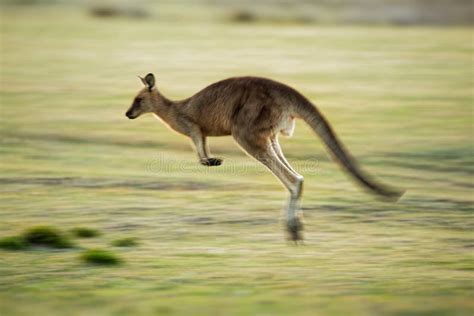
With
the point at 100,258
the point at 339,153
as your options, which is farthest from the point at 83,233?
the point at 339,153

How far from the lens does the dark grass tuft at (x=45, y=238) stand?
1011 cm

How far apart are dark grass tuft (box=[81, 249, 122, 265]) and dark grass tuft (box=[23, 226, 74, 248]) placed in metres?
0.72

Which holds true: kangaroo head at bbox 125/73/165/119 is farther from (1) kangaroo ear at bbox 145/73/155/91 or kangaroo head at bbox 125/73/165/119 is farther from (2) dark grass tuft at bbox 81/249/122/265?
(2) dark grass tuft at bbox 81/249/122/265

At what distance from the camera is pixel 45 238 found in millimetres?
10133

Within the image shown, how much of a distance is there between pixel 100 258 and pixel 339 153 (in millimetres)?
2198

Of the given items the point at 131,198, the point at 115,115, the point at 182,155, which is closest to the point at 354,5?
the point at 115,115

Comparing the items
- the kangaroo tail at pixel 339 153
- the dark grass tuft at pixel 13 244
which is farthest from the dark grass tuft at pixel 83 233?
the kangaroo tail at pixel 339 153

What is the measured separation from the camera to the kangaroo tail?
8617mm

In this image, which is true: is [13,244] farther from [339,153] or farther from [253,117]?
[339,153]

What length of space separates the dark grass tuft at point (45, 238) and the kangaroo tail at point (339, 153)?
2564 mm

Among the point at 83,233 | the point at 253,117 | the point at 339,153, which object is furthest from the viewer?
the point at 83,233

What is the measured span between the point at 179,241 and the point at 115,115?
8570mm

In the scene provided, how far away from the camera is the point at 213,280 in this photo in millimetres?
8766

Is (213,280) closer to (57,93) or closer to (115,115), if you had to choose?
(115,115)
